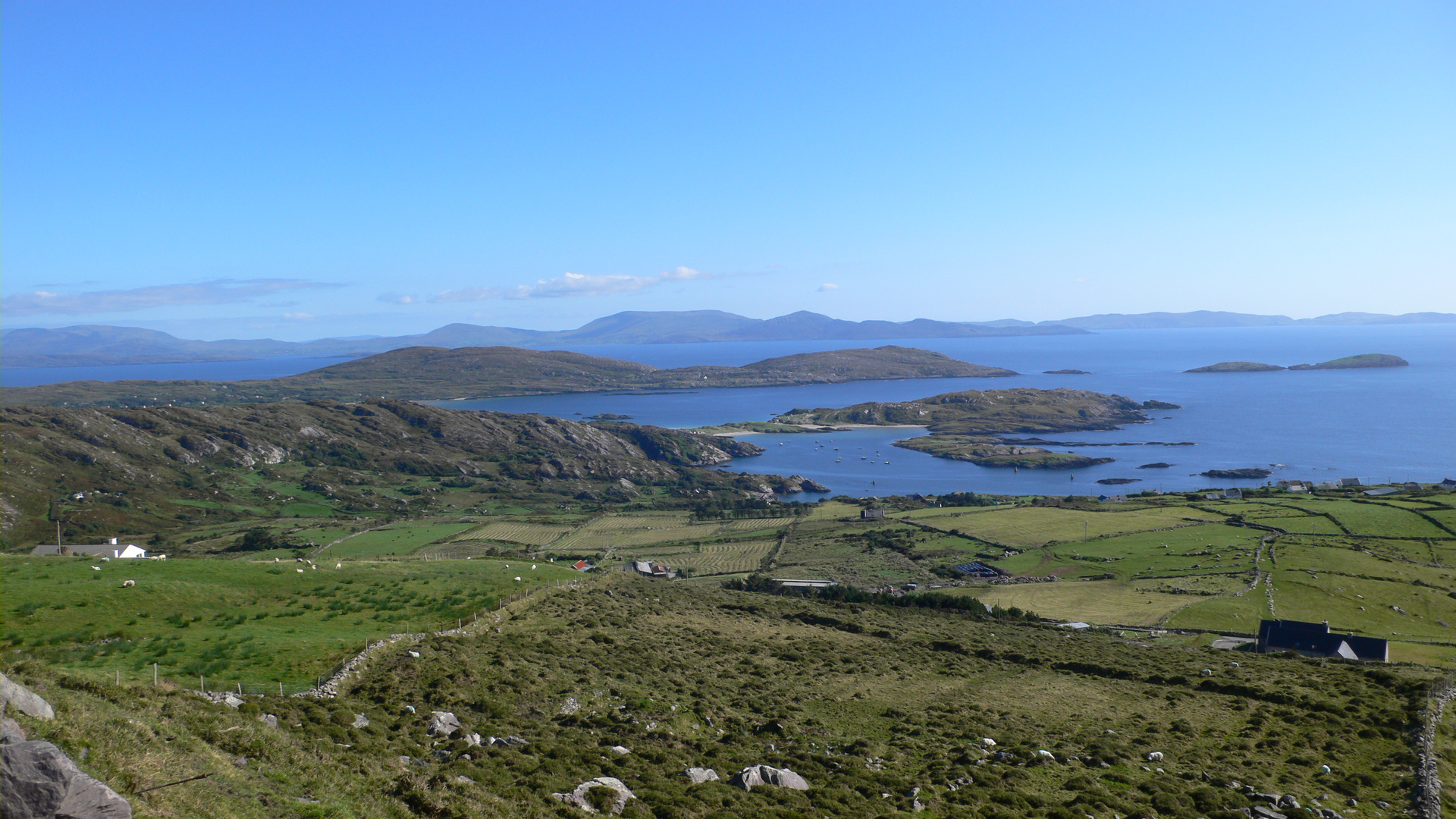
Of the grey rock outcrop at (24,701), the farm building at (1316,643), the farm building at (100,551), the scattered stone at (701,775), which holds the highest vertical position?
the grey rock outcrop at (24,701)

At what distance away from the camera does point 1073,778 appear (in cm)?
1538

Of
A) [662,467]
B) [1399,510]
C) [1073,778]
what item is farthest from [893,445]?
[1073,778]

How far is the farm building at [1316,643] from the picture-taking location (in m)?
33.2

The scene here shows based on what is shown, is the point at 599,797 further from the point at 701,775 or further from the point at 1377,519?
the point at 1377,519

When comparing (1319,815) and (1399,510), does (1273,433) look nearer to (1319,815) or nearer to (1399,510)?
(1399,510)

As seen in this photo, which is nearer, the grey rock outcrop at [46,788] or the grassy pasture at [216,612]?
the grey rock outcrop at [46,788]

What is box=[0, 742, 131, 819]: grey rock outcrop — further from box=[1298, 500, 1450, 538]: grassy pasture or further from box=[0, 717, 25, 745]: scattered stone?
box=[1298, 500, 1450, 538]: grassy pasture

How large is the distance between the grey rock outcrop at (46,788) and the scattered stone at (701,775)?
323 inches

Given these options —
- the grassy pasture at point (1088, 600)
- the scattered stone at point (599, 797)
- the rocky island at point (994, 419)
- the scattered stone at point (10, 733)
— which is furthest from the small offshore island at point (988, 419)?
the scattered stone at point (10, 733)

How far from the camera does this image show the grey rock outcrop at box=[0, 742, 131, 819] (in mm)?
6906

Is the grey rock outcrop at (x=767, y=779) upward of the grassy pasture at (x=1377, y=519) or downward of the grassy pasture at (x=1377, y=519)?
upward

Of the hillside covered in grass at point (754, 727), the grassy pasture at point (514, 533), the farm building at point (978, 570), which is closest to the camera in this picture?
the hillside covered in grass at point (754, 727)

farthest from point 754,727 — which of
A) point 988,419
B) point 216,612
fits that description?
point 988,419

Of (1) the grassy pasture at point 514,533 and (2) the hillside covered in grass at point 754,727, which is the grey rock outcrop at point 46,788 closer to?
(2) the hillside covered in grass at point 754,727
